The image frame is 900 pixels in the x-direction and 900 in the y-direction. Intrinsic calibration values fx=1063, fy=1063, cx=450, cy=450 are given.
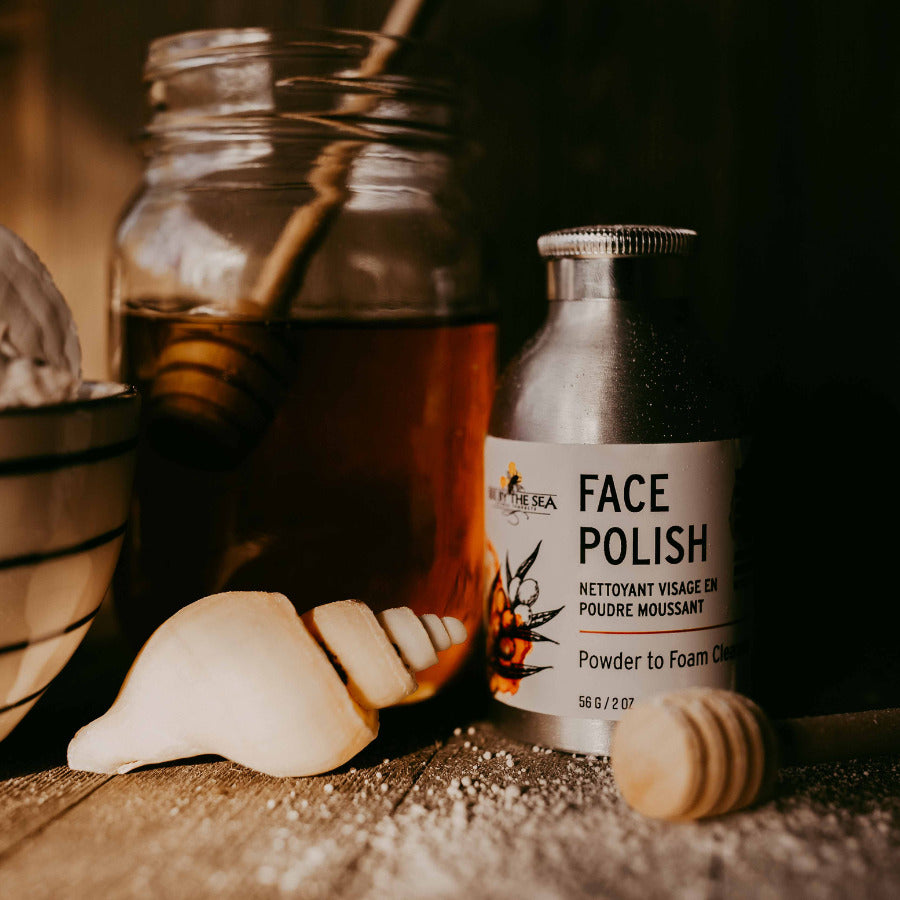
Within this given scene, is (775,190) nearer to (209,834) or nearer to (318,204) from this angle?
(318,204)

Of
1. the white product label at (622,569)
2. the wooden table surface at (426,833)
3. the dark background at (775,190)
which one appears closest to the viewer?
the wooden table surface at (426,833)

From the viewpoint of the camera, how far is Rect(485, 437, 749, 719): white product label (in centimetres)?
49

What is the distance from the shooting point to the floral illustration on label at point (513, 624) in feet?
1.68

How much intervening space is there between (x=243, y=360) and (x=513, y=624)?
197 mm

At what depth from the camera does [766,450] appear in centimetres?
71

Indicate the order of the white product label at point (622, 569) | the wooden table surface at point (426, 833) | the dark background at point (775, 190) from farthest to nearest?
the dark background at point (775, 190), the white product label at point (622, 569), the wooden table surface at point (426, 833)

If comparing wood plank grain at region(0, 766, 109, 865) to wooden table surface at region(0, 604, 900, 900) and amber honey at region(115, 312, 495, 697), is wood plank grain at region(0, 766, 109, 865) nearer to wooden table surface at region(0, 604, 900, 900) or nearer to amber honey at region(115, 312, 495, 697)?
wooden table surface at region(0, 604, 900, 900)

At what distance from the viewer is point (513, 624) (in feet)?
1.71

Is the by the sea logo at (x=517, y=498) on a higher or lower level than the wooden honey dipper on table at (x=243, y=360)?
lower

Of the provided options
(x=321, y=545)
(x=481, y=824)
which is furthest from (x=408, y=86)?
(x=481, y=824)

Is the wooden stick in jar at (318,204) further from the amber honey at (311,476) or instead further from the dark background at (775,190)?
the dark background at (775,190)

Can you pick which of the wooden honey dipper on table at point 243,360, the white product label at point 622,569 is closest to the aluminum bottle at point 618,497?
the white product label at point 622,569

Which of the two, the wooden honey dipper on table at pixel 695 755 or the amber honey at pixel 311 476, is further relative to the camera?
the amber honey at pixel 311 476

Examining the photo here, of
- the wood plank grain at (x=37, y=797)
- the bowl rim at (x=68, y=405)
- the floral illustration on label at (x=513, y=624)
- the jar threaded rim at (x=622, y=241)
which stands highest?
the jar threaded rim at (x=622, y=241)
